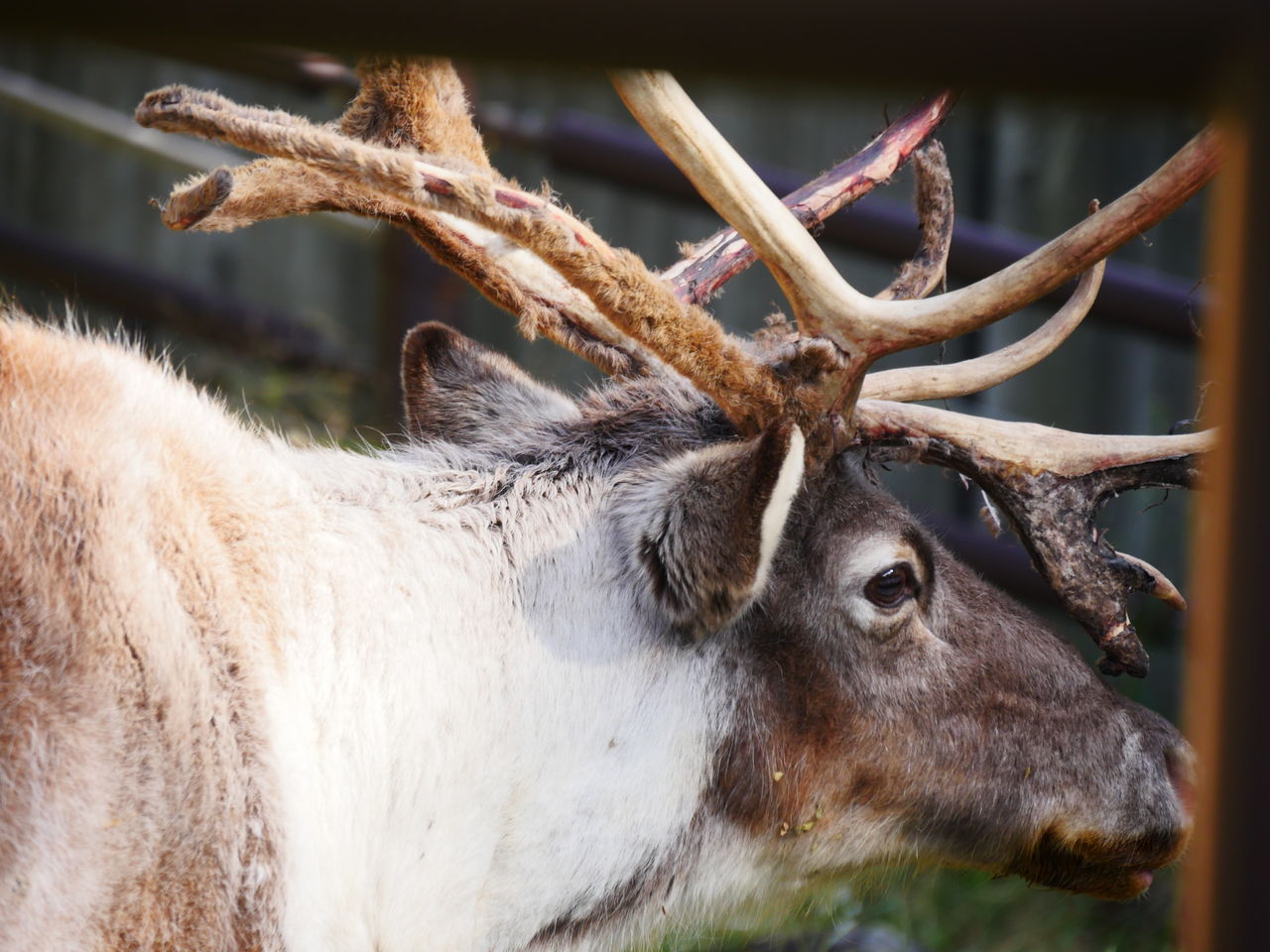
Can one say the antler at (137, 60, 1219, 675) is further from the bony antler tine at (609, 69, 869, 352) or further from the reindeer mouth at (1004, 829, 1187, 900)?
the reindeer mouth at (1004, 829, 1187, 900)

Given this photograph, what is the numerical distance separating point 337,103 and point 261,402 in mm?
1500

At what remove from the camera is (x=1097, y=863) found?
221 centimetres

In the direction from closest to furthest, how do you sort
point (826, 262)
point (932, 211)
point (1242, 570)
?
point (1242, 570)
point (826, 262)
point (932, 211)

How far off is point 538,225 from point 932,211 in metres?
1.06

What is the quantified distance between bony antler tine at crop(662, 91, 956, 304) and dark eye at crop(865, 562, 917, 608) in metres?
0.66

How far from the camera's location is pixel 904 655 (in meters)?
2.09

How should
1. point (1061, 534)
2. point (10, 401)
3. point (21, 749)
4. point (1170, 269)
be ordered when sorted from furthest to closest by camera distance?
point (1170, 269)
point (1061, 534)
point (10, 401)
point (21, 749)

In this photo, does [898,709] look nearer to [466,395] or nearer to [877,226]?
[466,395]

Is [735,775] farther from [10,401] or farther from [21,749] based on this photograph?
[10,401]

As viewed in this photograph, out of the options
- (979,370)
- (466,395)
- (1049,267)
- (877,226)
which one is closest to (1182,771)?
(979,370)

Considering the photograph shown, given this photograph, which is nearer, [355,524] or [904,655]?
[355,524]

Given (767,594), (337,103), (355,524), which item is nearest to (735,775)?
(767,594)

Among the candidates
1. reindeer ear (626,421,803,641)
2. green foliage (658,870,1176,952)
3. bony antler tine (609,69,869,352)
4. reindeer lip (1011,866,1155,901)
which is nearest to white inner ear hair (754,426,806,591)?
reindeer ear (626,421,803,641)

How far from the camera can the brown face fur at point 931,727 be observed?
2006 millimetres
